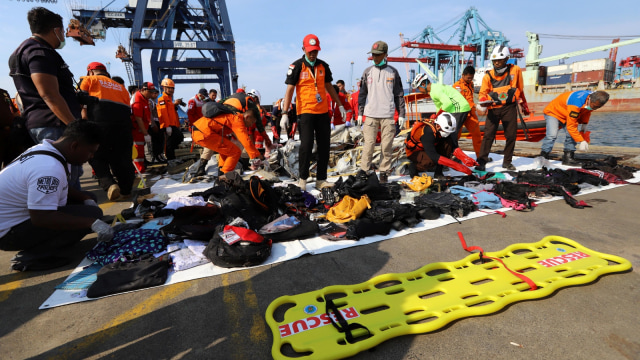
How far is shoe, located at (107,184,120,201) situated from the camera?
424cm

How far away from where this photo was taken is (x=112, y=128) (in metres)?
4.25

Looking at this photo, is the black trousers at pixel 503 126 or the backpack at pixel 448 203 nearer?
the backpack at pixel 448 203

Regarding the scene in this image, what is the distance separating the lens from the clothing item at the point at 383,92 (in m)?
4.80

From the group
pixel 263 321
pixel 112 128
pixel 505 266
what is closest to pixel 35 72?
pixel 112 128

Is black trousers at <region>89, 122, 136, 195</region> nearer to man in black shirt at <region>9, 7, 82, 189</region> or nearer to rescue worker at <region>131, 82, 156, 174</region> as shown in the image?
man in black shirt at <region>9, 7, 82, 189</region>

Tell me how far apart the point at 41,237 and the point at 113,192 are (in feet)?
6.61

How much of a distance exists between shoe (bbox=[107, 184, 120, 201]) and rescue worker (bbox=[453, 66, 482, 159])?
5908mm

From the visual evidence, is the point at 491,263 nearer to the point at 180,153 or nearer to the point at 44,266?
the point at 44,266

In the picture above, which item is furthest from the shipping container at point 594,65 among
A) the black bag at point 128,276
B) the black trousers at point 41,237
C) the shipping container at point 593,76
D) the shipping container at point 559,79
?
the black trousers at point 41,237

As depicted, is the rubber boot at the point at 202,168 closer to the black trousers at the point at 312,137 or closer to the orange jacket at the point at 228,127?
the orange jacket at the point at 228,127

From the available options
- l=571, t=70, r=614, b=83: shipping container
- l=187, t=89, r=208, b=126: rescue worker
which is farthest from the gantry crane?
l=571, t=70, r=614, b=83: shipping container

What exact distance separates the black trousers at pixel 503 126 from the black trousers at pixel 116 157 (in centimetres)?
600

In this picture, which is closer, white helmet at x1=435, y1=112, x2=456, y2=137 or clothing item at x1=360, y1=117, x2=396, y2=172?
white helmet at x1=435, y1=112, x2=456, y2=137

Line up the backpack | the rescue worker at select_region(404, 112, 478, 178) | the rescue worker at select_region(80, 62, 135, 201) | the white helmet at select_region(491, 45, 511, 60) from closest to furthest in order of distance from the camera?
1. the backpack
2. the rescue worker at select_region(80, 62, 135, 201)
3. the rescue worker at select_region(404, 112, 478, 178)
4. the white helmet at select_region(491, 45, 511, 60)
